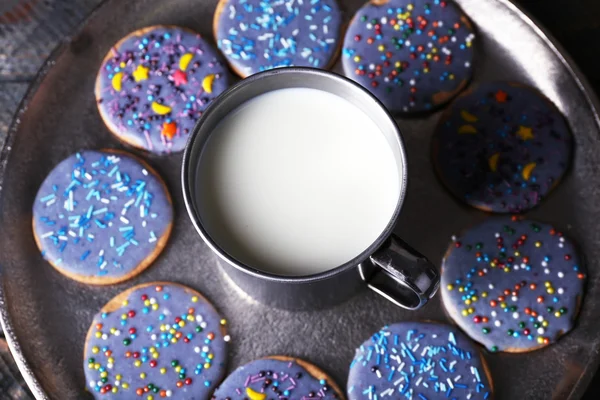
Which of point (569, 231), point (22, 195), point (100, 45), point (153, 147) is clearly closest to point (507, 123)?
point (569, 231)

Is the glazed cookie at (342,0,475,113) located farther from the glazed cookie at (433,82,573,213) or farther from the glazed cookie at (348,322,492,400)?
the glazed cookie at (348,322,492,400)

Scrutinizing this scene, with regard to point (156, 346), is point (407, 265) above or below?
above

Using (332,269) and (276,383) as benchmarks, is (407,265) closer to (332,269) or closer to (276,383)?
(332,269)

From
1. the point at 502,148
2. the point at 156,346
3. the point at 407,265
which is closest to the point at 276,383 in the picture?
the point at 156,346

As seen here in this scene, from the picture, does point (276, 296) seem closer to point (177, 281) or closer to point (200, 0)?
point (177, 281)

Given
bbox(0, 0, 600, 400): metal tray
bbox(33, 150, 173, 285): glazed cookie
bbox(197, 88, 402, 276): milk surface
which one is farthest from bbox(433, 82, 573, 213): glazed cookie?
bbox(33, 150, 173, 285): glazed cookie

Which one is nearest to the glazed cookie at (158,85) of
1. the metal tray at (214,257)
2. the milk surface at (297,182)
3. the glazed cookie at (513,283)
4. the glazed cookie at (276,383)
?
the metal tray at (214,257)
